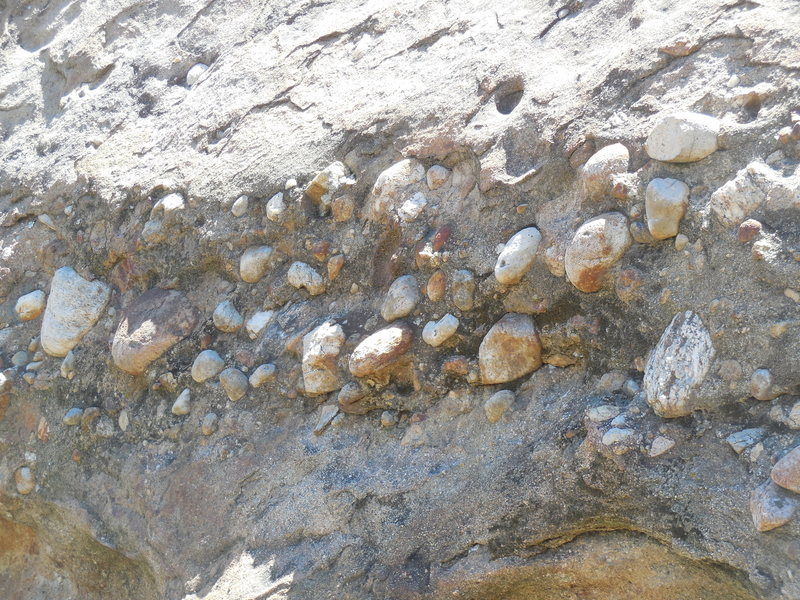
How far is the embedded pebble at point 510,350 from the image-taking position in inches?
67.4

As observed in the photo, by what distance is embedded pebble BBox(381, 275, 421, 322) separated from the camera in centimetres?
186

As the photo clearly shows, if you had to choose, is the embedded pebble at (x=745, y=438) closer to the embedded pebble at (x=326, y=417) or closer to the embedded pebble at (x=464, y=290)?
the embedded pebble at (x=464, y=290)

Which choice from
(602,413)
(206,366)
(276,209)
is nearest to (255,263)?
(276,209)

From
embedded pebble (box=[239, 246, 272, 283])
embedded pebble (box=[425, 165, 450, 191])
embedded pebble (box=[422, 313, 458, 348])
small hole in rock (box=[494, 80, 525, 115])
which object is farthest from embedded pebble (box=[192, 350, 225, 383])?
small hole in rock (box=[494, 80, 525, 115])

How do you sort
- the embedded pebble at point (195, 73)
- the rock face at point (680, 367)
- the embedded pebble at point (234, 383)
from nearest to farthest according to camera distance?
1. the rock face at point (680, 367)
2. the embedded pebble at point (234, 383)
3. the embedded pebble at point (195, 73)

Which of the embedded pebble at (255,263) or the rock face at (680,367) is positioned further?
the embedded pebble at (255,263)

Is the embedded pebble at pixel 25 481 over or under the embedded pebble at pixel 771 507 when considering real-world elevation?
under

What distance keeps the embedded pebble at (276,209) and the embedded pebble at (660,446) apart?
1140 millimetres

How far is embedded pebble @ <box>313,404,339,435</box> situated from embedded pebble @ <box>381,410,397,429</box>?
13 cm

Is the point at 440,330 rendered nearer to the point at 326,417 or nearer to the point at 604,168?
the point at 326,417

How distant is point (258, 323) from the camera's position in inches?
82.9

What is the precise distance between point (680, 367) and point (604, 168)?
0.45 metres

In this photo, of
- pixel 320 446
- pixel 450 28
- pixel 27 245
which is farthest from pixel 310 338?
pixel 27 245

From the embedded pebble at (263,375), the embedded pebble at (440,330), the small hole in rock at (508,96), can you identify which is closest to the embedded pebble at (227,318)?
the embedded pebble at (263,375)
